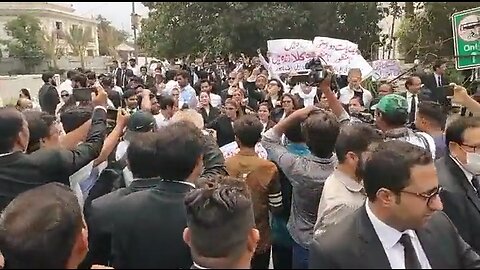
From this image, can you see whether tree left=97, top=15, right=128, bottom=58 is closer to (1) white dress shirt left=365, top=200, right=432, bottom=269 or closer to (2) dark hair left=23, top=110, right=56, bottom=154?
(2) dark hair left=23, top=110, right=56, bottom=154

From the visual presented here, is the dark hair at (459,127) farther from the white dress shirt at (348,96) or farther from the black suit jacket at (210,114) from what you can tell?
the white dress shirt at (348,96)

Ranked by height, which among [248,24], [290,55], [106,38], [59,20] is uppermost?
[59,20]

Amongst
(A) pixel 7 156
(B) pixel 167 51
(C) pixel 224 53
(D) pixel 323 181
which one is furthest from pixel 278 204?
(B) pixel 167 51

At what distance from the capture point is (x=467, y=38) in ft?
18.0

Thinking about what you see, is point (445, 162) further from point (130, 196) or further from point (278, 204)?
point (130, 196)

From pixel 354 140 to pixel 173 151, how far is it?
89 centimetres

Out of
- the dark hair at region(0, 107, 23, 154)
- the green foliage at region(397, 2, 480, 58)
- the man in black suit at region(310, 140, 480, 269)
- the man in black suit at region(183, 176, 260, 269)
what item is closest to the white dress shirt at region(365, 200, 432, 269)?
the man in black suit at region(310, 140, 480, 269)

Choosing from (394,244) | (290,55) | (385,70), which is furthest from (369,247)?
(385,70)

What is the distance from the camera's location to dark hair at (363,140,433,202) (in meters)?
2.03

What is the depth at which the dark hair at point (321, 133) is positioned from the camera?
10.4 ft

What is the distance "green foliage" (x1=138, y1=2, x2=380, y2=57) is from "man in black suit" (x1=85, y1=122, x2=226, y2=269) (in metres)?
19.1

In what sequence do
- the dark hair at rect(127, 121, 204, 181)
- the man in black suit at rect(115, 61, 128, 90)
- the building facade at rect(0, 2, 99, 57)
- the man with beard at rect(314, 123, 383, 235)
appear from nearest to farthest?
the dark hair at rect(127, 121, 204, 181), the man with beard at rect(314, 123, 383, 235), the man in black suit at rect(115, 61, 128, 90), the building facade at rect(0, 2, 99, 57)

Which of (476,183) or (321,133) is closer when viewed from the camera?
(321,133)

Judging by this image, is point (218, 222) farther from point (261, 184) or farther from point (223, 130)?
point (223, 130)
